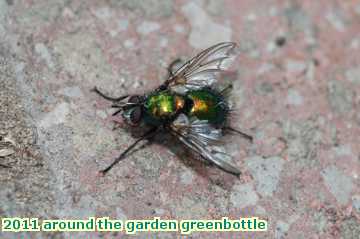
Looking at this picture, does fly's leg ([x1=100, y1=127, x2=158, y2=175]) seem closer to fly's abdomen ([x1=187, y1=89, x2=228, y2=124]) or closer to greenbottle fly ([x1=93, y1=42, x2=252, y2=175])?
greenbottle fly ([x1=93, y1=42, x2=252, y2=175])

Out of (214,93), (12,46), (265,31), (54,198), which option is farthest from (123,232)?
(265,31)

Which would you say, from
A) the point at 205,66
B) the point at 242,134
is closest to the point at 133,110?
the point at 205,66

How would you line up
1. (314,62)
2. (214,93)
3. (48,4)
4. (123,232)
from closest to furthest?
(123,232) < (214,93) < (48,4) < (314,62)

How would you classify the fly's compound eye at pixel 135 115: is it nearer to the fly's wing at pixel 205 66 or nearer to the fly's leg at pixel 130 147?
the fly's leg at pixel 130 147

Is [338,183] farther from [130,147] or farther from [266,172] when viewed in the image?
[130,147]

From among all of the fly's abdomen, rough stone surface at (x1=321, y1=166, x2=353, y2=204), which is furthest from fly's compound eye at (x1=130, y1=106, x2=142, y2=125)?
rough stone surface at (x1=321, y1=166, x2=353, y2=204)

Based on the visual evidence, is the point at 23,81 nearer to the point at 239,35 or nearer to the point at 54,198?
the point at 54,198

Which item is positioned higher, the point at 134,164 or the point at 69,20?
the point at 69,20
